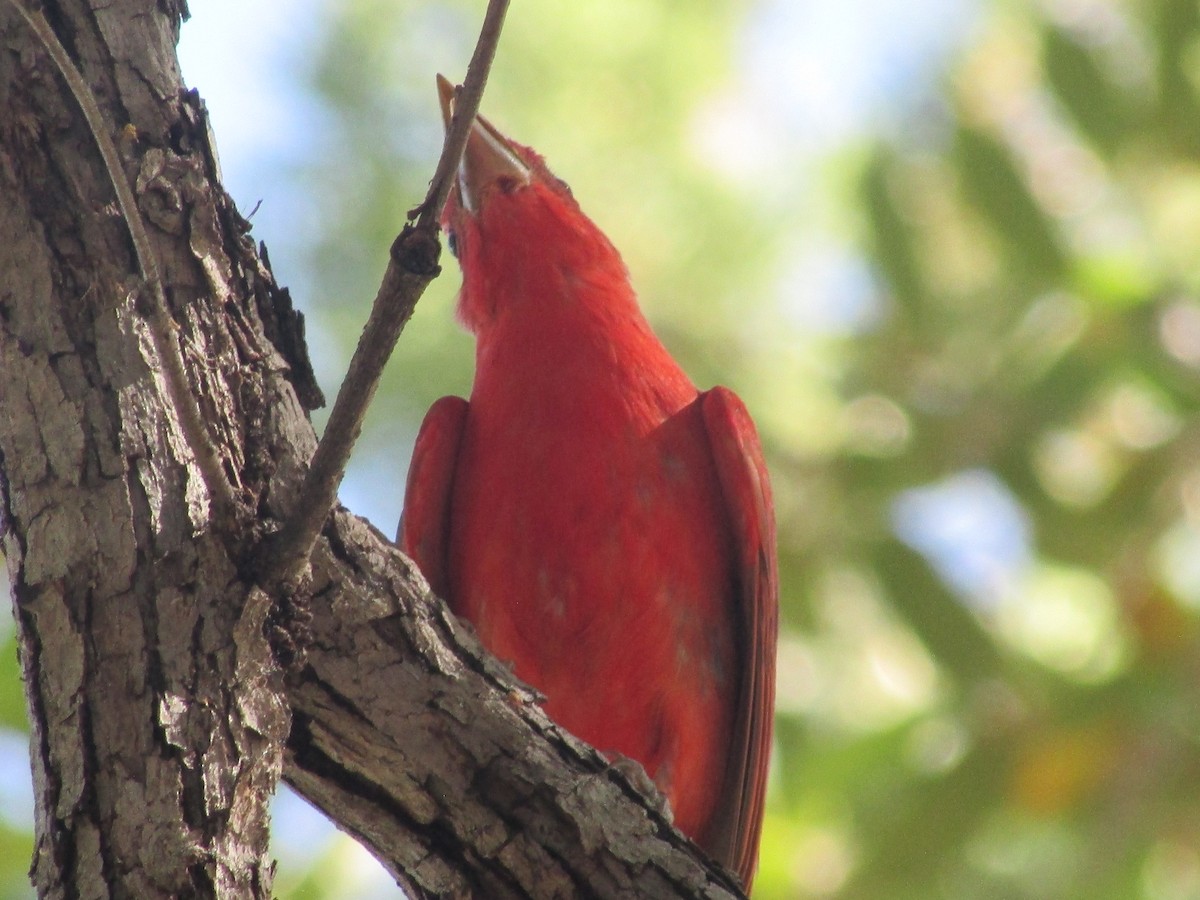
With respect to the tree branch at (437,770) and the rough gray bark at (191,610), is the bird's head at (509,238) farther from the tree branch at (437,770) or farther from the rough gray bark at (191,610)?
the tree branch at (437,770)

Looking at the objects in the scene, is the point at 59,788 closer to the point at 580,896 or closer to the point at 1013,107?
the point at 580,896

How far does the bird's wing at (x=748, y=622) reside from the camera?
12.9ft

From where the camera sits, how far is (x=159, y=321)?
2203 millimetres

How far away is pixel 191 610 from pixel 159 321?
0.45 metres

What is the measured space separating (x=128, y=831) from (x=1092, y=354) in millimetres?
3165

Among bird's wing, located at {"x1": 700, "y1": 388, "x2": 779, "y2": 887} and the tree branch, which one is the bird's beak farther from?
the tree branch

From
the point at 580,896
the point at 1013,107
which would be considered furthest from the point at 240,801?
the point at 1013,107

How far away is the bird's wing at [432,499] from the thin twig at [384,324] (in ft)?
5.52

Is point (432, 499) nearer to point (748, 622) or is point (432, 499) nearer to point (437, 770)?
point (748, 622)

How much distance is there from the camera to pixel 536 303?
4.36 meters

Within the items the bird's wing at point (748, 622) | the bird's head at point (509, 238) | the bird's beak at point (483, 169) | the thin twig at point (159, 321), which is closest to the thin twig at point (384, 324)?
the thin twig at point (159, 321)

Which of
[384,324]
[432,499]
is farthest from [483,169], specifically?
[384,324]

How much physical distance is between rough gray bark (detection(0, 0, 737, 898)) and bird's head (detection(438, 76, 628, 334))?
1808mm

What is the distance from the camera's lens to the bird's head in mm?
4445
